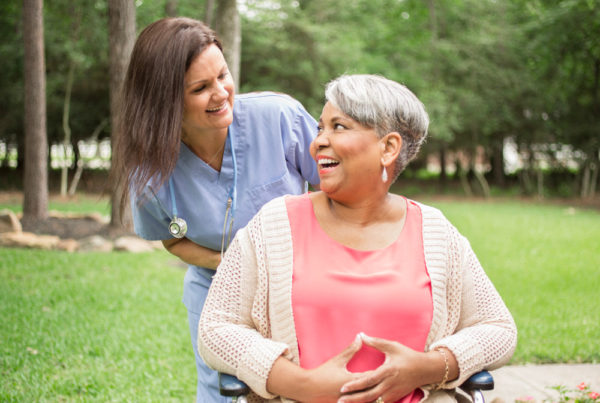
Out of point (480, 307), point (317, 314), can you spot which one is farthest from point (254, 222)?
point (480, 307)

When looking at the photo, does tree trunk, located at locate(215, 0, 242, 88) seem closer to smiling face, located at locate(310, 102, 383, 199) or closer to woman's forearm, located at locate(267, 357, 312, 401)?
smiling face, located at locate(310, 102, 383, 199)

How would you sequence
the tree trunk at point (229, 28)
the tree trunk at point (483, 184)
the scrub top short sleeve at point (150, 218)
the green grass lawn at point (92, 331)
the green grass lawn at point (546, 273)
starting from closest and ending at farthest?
1. the scrub top short sleeve at point (150, 218)
2. the green grass lawn at point (92, 331)
3. the green grass lawn at point (546, 273)
4. the tree trunk at point (229, 28)
5. the tree trunk at point (483, 184)

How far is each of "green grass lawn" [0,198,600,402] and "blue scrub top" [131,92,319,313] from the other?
6.00ft

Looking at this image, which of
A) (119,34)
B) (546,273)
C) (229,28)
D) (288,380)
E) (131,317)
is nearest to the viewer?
(288,380)

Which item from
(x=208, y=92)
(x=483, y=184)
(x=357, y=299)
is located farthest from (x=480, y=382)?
(x=483, y=184)

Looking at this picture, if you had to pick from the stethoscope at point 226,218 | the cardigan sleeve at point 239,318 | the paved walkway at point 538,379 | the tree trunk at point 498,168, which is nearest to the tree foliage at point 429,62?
the tree trunk at point 498,168

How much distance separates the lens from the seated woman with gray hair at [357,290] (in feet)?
6.15

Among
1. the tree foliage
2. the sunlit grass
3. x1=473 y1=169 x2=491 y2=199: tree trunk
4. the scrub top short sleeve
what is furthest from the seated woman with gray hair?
x1=473 y1=169 x2=491 y2=199: tree trunk

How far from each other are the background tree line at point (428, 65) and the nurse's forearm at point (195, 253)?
14.6 meters

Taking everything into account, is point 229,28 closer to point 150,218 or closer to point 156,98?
point 150,218

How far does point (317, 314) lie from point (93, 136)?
1964cm

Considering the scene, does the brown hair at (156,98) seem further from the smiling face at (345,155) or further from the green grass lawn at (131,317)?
the green grass lawn at (131,317)

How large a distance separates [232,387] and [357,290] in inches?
18.4

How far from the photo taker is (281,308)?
1956mm
